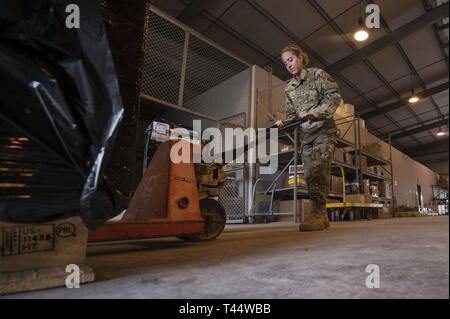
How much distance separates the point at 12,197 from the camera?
60 centimetres

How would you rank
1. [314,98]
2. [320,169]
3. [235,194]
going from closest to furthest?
[320,169] < [314,98] < [235,194]

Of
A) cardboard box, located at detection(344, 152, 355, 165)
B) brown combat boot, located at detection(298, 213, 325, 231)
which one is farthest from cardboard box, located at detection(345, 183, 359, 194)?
brown combat boot, located at detection(298, 213, 325, 231)

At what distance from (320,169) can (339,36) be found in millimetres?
4589

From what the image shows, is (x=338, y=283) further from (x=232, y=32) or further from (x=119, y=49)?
(x=232, y=32)

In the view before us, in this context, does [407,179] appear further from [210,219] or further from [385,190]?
[210,219]

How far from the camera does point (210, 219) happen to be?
1753 mm

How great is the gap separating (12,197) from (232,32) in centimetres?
546

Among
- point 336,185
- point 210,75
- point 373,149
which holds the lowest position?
point 336,185

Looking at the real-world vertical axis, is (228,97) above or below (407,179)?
above

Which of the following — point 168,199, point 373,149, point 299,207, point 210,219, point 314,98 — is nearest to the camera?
point 168,199

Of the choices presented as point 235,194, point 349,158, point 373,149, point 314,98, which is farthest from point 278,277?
point 373,149

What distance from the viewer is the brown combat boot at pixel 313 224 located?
207 centimetres

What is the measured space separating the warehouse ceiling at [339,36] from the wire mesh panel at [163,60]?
406mm
